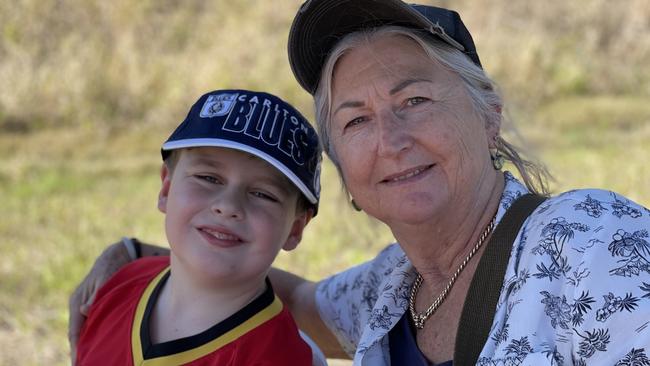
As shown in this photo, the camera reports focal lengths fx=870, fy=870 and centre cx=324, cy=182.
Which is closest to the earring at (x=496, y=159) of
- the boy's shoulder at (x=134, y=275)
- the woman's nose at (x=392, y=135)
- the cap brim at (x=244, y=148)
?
the woman's nose at (x=392, y=135)

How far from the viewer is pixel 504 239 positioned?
1813 mm

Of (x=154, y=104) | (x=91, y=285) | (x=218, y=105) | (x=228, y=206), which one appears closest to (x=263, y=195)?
(x=228, y=206)

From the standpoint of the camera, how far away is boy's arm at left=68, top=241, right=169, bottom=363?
8.21 feet

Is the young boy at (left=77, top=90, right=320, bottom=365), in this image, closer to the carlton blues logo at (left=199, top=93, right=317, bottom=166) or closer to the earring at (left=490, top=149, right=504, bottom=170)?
the carlton blues logo at (left=199, top=93, right=317, bottom=166)

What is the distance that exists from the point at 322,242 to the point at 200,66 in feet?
14.5

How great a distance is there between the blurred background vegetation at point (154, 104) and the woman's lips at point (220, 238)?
2297 millimetres

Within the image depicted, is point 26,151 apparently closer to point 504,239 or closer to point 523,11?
point 523,11

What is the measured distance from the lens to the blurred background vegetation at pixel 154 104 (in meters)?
5.02

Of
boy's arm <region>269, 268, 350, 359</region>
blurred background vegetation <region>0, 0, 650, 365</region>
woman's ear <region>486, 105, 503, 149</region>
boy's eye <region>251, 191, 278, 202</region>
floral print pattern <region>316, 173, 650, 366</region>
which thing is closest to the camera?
floral print pattern <region>316, 173, 650, 366</region>

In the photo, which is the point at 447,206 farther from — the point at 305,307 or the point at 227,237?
the point at 305,307

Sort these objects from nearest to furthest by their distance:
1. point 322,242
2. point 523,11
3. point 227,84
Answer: point 322,242
point 227,84
point 523,11

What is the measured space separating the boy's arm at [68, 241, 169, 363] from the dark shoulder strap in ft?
3.97

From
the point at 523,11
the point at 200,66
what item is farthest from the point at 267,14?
the point at 523,11

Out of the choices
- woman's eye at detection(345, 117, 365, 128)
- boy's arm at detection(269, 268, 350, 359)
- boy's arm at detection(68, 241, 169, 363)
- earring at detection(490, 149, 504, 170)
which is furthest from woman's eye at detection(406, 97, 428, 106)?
boy's arm at detection(68, 241, 169, 363)
